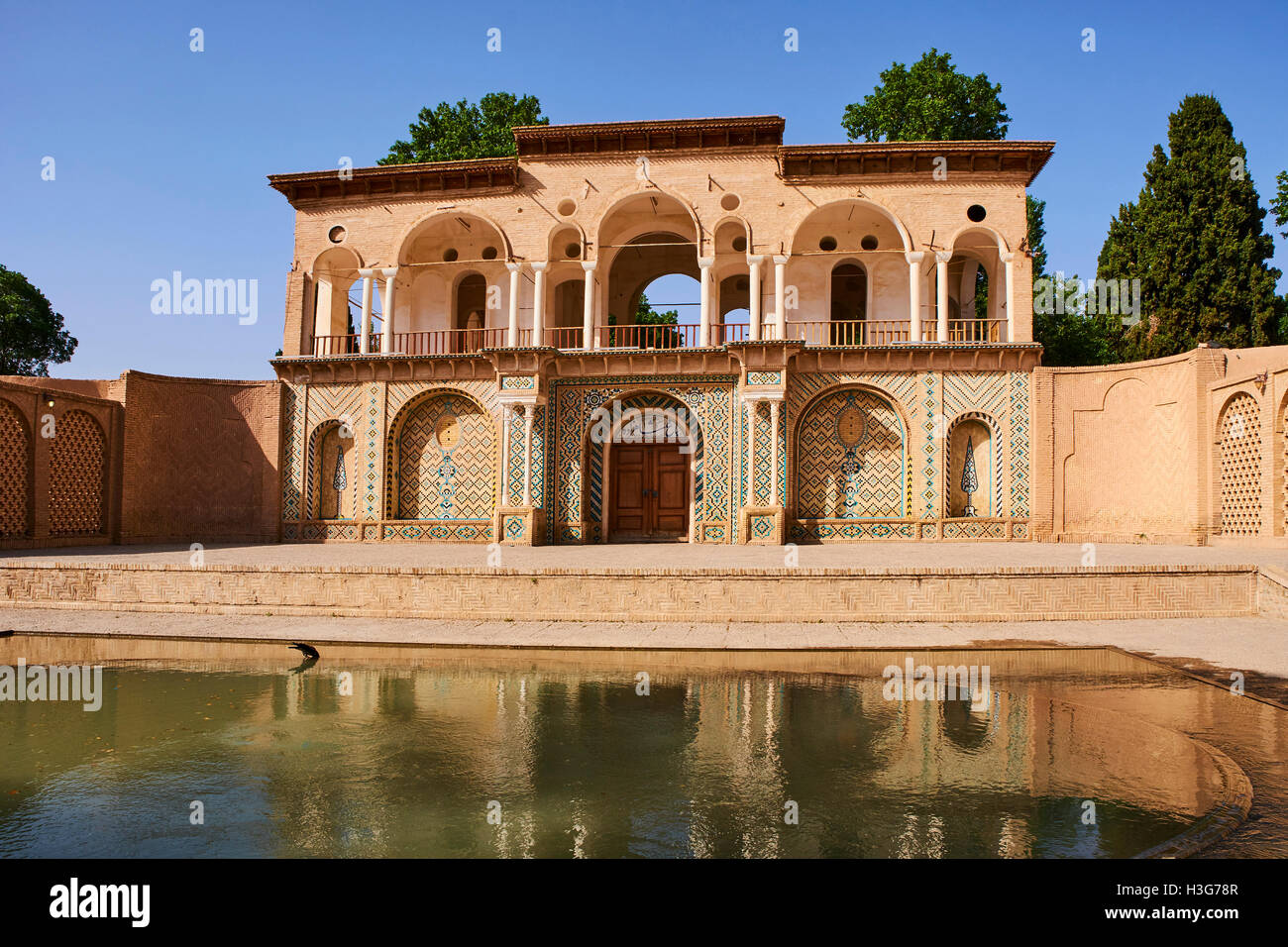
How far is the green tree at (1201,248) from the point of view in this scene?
22.1m

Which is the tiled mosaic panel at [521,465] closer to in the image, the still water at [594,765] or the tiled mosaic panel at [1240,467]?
the still water at [594,765]

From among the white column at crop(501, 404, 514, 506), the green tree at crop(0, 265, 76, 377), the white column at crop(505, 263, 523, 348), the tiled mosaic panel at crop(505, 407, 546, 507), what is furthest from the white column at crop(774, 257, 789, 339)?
the green tree at crop(0, 265, 76, 377)

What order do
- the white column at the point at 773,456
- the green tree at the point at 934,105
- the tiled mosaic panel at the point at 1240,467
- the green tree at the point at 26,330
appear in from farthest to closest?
1. the green tree at the point at 26,330
2. the green tree at the point at 934,105
3. the white column at the point at 773,456
4. the tiled mosaic panel at the point at 1240,467

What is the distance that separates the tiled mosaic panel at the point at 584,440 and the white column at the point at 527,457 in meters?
0.49

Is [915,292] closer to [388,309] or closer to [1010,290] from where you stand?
[1010,290]

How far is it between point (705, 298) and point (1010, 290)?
6.80 metres

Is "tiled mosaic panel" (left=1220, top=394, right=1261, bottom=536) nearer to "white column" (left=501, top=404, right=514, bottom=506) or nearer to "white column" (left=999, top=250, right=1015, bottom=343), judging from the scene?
"white column" (left=999, top=250, right=1015, bottom=343)

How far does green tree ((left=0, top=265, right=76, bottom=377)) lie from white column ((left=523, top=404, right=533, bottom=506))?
3805 centimetres

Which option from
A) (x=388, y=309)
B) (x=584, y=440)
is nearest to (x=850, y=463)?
(x=584, y=440)

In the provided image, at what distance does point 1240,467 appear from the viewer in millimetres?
14602

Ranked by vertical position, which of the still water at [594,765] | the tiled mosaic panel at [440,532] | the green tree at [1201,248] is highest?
the green tree at [1201,248]

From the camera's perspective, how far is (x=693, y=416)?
17875 millimetres

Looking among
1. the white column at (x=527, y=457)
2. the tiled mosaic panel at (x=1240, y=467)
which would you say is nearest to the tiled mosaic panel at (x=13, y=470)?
the white column at (x=527, y=457)
